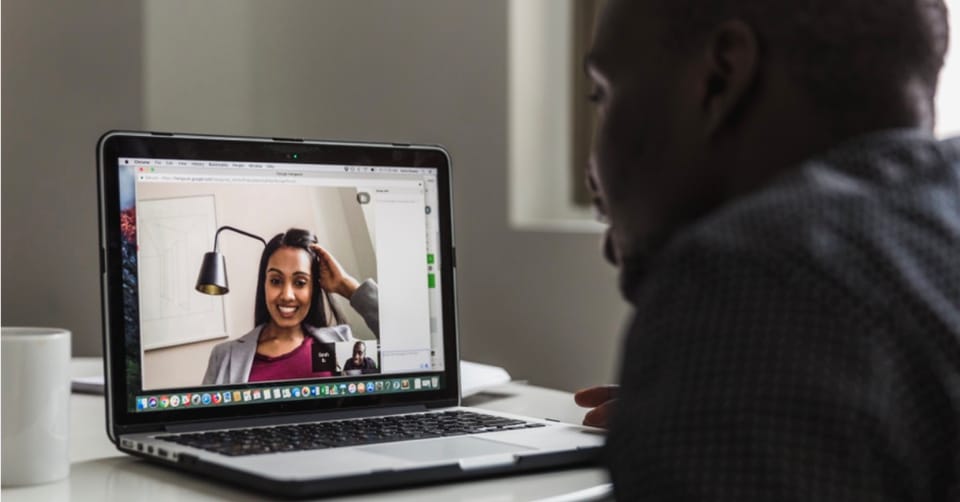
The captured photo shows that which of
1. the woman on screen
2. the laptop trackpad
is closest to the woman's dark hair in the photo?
the woman on screen

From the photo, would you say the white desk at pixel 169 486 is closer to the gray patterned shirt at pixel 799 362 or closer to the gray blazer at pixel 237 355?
the gray blazer at pixel 237 355

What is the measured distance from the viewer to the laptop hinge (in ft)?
3.03

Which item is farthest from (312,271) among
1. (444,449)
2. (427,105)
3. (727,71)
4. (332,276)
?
(427,105)

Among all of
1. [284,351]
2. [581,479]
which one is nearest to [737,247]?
[581,479]

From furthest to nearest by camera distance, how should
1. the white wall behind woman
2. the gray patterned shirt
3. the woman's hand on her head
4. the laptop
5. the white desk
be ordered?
the white wall behind woman → the woman's hand on her head → the laptop → the white desk → the gray patterned shirt

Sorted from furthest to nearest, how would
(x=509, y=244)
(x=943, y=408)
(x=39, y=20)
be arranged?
(x=39, y=20), (x=509, y=244), (x=943, y=408)

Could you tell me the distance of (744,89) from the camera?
1.64 feet

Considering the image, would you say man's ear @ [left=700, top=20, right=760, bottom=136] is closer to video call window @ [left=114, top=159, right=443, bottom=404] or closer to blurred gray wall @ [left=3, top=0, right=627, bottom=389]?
video call window @ [left=114, top=159, right=443, bottom=404]

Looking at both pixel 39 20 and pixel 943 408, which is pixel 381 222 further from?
pixel 39 20

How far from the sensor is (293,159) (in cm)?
103

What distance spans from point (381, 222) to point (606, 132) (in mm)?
506

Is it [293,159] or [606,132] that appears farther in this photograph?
[293,159]

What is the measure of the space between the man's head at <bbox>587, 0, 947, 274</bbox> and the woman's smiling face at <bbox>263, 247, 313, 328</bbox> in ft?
1.58

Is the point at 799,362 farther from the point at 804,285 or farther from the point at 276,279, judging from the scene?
the point at 276,279
